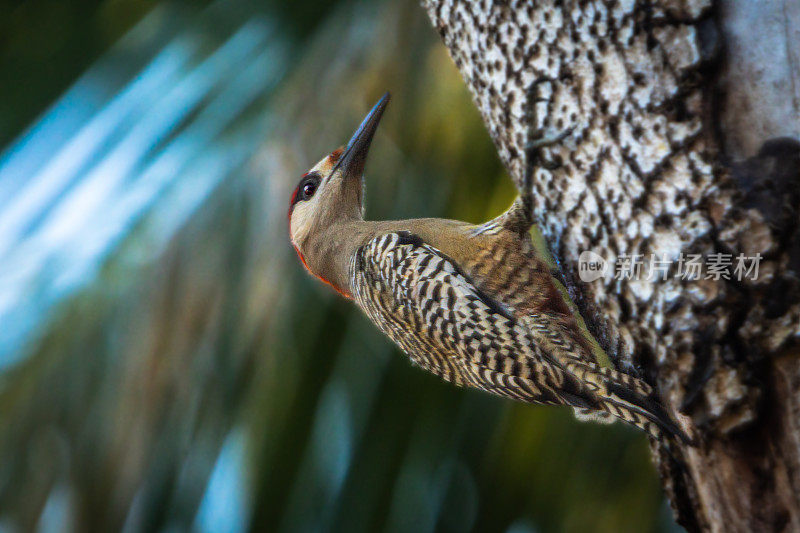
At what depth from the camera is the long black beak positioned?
2951mm

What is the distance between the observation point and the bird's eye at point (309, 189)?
10.6ft

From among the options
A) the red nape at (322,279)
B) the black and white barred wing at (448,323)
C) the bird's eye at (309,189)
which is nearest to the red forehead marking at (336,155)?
the bird's eye at (309,189)

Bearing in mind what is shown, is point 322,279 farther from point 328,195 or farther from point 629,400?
point 629,400

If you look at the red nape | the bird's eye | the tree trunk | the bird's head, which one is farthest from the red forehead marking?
the tree trunk

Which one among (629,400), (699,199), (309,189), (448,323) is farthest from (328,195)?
(699,199)

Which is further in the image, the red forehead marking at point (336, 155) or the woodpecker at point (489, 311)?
the red forehead marking at point (336, 155)

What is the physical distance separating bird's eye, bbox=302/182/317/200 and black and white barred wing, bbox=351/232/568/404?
598mm

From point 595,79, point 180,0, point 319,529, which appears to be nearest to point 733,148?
point 595,79

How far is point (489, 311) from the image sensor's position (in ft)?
7.62

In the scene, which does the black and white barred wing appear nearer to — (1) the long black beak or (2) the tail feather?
(2) the tail feather

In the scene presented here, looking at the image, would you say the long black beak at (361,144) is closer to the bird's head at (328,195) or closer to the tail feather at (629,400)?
the bird's head at (328,195)

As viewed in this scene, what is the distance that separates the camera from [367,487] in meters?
3.04

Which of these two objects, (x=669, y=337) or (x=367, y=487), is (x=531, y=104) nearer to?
(x=669, y=337)

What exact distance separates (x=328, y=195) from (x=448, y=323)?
110cm
